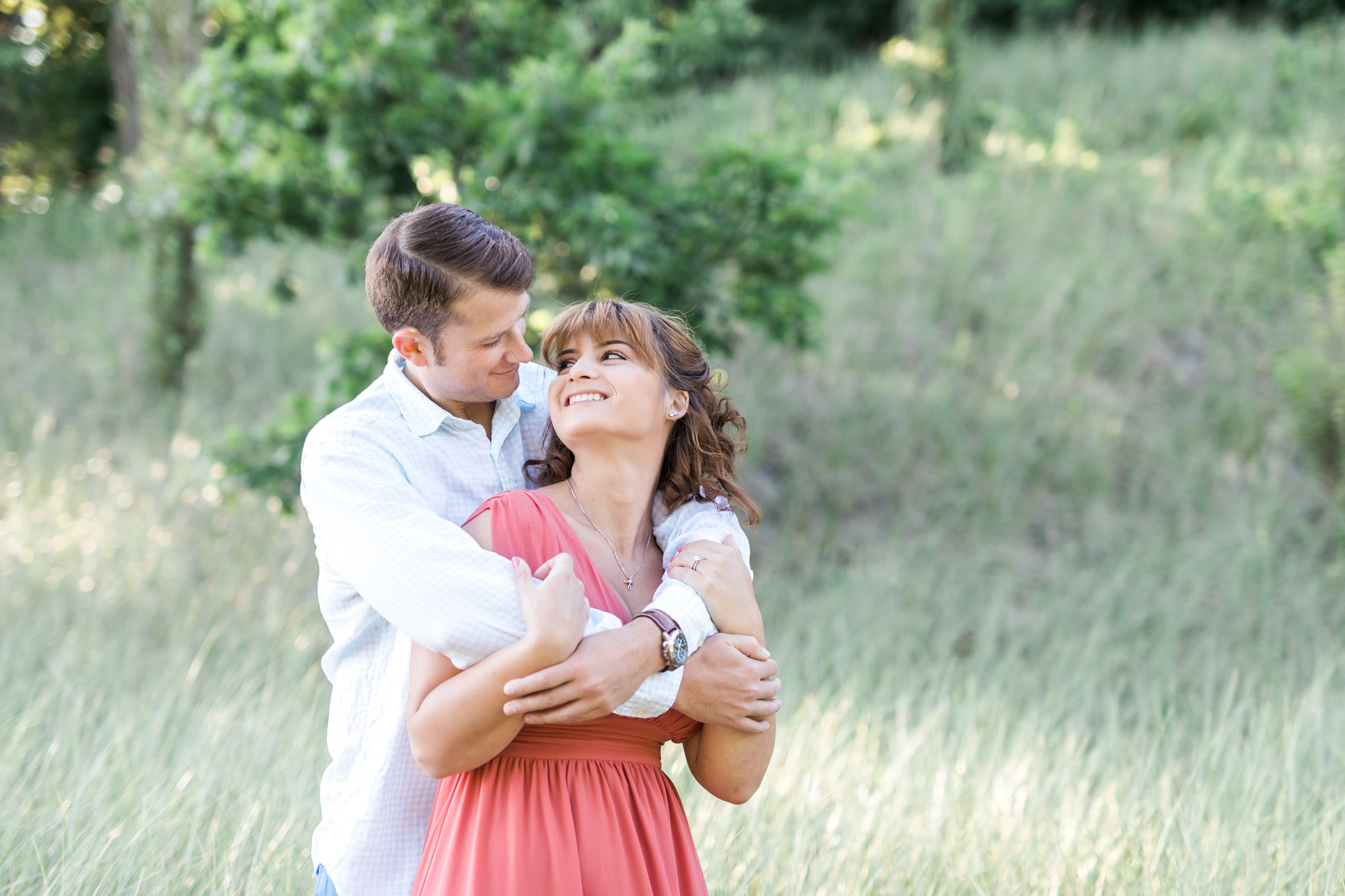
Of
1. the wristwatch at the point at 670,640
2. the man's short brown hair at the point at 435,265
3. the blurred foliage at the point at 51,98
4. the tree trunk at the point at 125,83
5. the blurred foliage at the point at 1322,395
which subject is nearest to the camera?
the wristwatch at the point at 670,640

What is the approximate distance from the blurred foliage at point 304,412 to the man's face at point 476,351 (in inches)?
110

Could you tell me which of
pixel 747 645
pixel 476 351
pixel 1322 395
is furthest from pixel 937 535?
pixel 476 351

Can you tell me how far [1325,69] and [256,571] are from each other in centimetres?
1175

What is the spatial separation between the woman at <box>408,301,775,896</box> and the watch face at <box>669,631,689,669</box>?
127mm

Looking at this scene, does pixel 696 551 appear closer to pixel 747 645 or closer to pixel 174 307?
pixel 747 645

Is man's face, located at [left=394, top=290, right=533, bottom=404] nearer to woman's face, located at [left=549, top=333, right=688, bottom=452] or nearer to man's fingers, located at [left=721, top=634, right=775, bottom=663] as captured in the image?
woman's face, located at [left=549, top=333, right=688, bottom=452]

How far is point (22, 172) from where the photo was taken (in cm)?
1226

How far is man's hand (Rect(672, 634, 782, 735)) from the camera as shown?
1.80m

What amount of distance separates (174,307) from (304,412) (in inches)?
139

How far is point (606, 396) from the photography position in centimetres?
206

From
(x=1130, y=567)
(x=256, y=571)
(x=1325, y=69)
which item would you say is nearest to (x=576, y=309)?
(x=256, y=571)

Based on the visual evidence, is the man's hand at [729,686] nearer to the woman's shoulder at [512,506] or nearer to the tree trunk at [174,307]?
the woman's shoulder at [512,506]

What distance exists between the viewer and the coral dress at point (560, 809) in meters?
1.76

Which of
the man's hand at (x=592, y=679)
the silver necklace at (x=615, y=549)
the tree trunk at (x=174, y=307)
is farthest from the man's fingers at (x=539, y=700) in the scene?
the tree trunk at (x=174, y=307)
